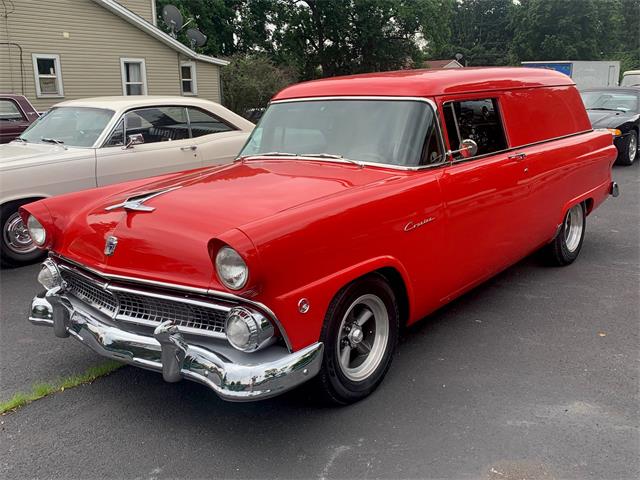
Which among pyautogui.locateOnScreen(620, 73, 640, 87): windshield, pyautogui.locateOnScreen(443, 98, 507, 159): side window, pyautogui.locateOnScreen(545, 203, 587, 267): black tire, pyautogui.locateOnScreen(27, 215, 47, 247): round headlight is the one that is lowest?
pyautogui.locateOnScreen(545, 203, 587, 267): black tire

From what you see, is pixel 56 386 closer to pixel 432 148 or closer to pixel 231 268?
pixel 231 268

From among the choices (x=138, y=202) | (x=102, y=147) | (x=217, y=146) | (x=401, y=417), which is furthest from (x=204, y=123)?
(x=401, y=417)

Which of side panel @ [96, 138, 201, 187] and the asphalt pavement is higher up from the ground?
side panel @ [96, 138, 201, 187]

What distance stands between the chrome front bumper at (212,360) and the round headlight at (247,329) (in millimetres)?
84

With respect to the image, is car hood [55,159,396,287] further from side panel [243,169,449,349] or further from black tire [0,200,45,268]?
black tire [0,200,45,268]

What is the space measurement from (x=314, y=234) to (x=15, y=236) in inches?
169

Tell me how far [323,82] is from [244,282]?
2332 mm

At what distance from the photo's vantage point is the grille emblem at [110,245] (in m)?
3.08

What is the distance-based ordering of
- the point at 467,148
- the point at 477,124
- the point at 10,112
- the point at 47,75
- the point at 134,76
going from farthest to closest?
the point at 134,76 → the point at 47,75 → the point at 10,112 → the point at 477,124 → the point at 467,148

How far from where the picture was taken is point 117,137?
6574mm

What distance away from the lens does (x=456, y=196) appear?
12.3 ft

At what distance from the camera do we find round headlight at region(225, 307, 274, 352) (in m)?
2.62

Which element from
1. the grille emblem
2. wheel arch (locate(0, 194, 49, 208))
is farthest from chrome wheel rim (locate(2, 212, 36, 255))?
the grille emblem

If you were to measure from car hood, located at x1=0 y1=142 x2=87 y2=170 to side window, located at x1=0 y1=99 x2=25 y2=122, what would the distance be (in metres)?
3.85
